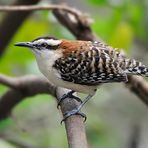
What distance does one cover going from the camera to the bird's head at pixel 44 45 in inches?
110

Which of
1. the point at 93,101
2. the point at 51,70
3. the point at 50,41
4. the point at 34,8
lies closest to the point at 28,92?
the point at 51,70

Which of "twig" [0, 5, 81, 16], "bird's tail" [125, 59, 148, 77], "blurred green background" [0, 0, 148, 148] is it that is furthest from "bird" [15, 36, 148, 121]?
"blurred green background" [0, 0, 148, 148]

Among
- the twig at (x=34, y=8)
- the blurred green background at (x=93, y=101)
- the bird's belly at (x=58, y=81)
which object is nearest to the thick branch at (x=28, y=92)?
the bird's belly at (x=58, y=81)

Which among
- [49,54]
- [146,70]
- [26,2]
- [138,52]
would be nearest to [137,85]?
[146,70]

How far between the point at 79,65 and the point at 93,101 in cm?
190

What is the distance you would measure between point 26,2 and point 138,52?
95.2 inches

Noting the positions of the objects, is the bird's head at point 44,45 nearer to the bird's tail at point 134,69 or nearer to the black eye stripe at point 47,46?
the black eye stripe at point 47,46

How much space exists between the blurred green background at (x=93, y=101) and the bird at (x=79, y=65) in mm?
429

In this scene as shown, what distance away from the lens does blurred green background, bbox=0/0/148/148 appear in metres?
3.49

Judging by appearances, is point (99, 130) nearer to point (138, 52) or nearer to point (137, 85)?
point (138, 52)

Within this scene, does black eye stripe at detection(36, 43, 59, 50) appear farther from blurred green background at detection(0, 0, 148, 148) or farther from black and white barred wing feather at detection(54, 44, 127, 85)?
blurred green background at detection(0, 0, 148, 148)

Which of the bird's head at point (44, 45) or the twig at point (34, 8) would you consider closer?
the bird's head at point (44, 45)

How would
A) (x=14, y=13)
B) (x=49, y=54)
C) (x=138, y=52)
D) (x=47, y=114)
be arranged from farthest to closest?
(x=138, y=52) < (x=47, y=114) < (x=14, y=13) < (x=49, y=54)

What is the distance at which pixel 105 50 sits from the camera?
9.84 ft
